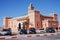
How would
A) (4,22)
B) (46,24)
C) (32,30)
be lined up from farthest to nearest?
1. (4,22)
2. (46,24)
3. (32,30)

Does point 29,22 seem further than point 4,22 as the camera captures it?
No

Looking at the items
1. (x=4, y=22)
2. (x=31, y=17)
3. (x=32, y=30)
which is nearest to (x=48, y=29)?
(x=32, y=30)

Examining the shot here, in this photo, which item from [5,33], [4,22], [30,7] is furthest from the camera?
[4,22]

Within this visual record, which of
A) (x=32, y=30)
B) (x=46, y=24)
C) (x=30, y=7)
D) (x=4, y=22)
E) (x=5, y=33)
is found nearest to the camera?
(x=5, y=33)

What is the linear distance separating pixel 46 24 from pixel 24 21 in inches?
427

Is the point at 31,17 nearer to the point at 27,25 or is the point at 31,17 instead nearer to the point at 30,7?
the point at 27,25

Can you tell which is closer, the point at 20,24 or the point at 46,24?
the point at 46,24

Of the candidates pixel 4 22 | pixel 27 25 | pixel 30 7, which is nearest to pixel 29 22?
pixel 27 25

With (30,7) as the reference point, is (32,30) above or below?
below

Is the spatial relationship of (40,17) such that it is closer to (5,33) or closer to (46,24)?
(46,24)

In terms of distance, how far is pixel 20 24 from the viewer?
62.8 m

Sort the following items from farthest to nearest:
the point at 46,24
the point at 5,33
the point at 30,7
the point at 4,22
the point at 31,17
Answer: the point at 4,22
the point at 30,7
the point at 31,17
the point at 46,24
the point at 5,33

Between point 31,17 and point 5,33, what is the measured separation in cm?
3628

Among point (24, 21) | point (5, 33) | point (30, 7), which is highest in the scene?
point (30, 7)
